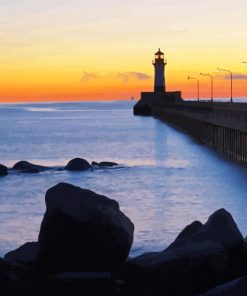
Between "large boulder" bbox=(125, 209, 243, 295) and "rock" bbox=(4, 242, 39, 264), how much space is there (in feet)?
6.50

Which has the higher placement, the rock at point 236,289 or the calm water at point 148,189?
the rock at point 236,289

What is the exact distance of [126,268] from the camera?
49.0 ft

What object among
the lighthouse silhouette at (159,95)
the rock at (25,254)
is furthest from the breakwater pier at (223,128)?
the lighthouse silhouette at (159,95)

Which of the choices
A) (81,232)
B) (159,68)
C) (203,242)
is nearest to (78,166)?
(203,242)

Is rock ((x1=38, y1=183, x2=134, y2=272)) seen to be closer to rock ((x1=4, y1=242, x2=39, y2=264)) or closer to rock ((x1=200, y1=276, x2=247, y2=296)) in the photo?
rock ((x1=4, y1=242, x2=39, y2=264))

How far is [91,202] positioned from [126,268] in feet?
4.85

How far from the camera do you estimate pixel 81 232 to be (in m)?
14.6

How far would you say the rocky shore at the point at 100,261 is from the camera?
1423 cm

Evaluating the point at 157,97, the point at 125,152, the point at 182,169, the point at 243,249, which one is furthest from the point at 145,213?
the point at 157,97

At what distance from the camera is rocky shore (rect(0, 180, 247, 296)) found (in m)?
14.2

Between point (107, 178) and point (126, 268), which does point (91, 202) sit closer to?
point (126, 268)

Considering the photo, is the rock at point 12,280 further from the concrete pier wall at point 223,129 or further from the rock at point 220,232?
the concrete pier wall at point 223,129

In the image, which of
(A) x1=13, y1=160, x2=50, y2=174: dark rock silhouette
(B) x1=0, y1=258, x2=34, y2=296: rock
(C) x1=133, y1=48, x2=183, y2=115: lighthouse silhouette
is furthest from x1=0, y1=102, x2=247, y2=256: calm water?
(C) x1=133, y1=48, x2=183, y2=115: lighthouse silhouette

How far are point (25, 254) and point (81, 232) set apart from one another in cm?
188
